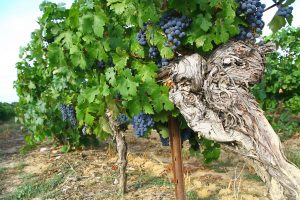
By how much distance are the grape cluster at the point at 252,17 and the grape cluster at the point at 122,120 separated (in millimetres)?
1767

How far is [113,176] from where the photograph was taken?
6012mm

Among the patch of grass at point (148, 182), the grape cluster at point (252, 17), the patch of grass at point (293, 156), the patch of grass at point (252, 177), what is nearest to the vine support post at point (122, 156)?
the patch of grass at point (148, 182)

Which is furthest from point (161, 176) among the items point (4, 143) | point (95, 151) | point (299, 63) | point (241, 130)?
point (4, 143)

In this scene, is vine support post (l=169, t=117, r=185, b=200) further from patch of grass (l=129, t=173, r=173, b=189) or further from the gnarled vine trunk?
patch of grass (l=129, t=173, r=173, b=189)

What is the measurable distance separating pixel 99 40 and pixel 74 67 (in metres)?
0.46

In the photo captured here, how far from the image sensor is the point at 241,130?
2.23m

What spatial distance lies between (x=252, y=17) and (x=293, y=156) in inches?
165

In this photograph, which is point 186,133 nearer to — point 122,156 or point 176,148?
point 176,148

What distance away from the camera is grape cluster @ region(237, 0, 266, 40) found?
9.33 feet

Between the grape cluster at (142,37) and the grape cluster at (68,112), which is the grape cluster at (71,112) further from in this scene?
the grape cluster at (142,37)

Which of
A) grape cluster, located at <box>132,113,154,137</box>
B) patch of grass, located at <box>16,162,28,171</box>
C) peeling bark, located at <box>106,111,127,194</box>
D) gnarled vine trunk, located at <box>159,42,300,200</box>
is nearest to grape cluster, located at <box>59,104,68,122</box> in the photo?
patch of grass, located at <box>16,162,28,171</box>

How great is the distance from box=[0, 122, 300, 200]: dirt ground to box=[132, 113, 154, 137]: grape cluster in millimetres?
1319

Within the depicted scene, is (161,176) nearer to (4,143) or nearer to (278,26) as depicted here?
(278,26)

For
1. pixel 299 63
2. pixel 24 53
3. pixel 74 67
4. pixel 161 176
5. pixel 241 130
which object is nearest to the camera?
pixel 241 130
